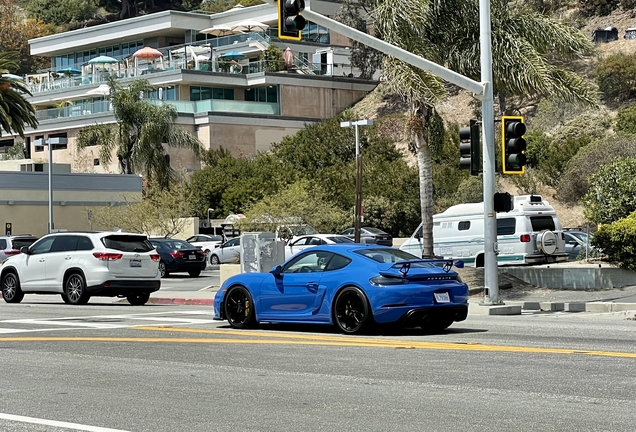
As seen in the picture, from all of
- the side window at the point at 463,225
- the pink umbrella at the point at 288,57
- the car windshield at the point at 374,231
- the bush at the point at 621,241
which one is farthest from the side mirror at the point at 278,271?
the pink umbrella at the point at 288,57

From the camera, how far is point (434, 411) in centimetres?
980

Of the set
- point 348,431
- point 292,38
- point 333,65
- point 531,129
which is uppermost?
point 333,65

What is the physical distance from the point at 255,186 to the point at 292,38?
54.1m

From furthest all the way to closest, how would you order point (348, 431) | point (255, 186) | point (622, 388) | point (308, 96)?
point (308, 96) → point (255, 186) → point (622, 388) → point (348, 431)

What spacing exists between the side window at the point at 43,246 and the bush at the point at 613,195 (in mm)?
15351

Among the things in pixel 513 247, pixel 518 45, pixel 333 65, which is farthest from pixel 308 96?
pixel 518 45

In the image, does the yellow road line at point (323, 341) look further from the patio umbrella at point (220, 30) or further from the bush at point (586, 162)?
the patio umbrella at point (220, 30)

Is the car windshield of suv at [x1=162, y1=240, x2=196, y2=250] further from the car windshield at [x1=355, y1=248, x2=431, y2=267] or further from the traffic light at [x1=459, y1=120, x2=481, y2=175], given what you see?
the car windshield at [x1=355, y1=248, x2=431, y2=267]

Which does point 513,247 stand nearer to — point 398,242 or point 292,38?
point 292,38

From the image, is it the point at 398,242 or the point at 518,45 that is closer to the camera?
the point at 518,45

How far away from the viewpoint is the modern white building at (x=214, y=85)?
8544 centimetres

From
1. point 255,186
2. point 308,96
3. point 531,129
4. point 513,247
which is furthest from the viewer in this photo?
point 308,96

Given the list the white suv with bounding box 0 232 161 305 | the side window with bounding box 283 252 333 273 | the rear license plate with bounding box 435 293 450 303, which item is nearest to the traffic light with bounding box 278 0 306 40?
the side window with bounding box 283 252 333 273

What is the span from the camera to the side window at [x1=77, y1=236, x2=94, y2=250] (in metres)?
27.6
